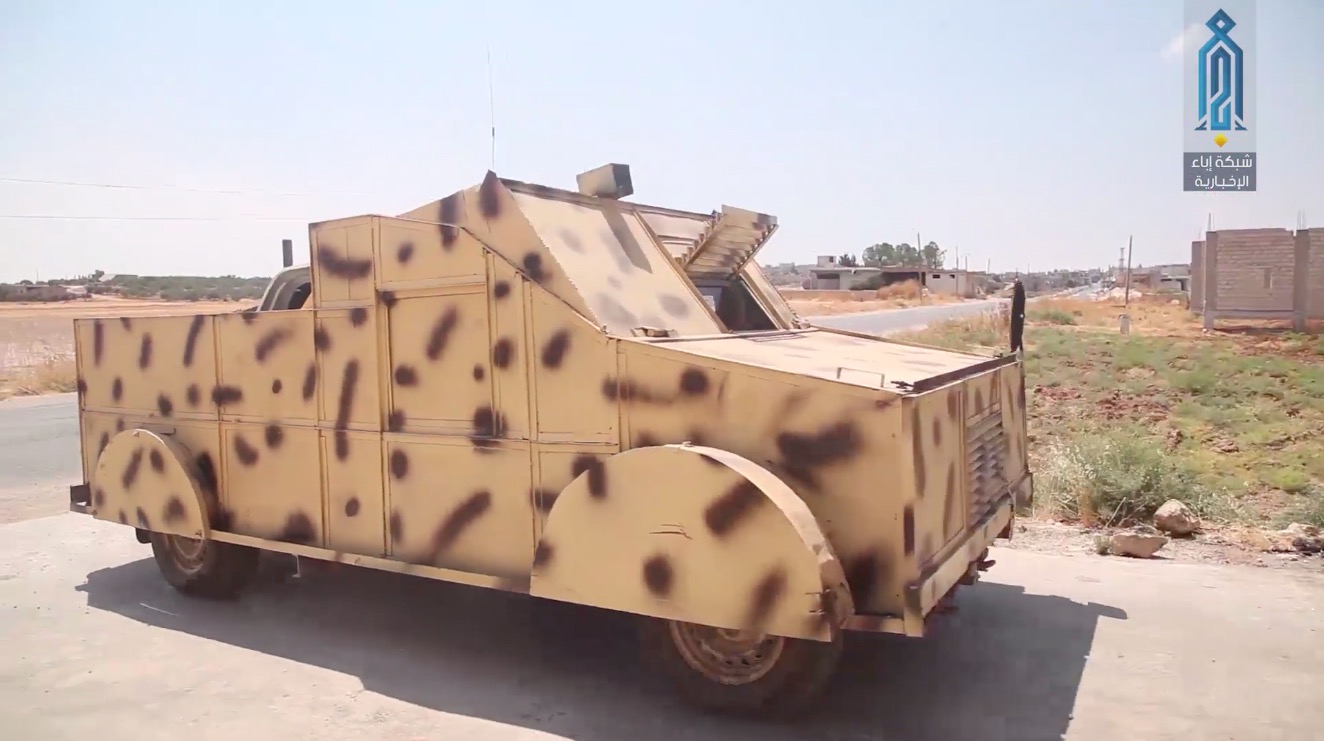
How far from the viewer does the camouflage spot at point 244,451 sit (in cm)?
589

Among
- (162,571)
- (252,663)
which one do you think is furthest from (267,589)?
(252,663)

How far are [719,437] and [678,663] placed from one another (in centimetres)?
99

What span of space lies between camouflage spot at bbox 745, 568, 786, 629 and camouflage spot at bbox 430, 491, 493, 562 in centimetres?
151

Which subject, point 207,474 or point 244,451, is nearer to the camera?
point 244,451

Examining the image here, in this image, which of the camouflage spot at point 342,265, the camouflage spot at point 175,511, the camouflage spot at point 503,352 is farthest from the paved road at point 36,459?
the camouflage spot at point 503,352

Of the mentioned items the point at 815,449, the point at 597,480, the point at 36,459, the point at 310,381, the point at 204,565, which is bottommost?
the point at 36,459

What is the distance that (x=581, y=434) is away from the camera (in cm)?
453

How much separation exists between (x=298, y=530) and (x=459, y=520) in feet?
4.16

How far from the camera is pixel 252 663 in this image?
5.21 meters

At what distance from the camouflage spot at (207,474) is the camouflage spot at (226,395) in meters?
0.34

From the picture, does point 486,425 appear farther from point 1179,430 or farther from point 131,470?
point 1179,430

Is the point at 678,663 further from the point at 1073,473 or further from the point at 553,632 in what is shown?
the point at 1073,473

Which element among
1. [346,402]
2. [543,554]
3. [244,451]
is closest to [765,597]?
[543,554]

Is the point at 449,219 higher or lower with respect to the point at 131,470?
higher
